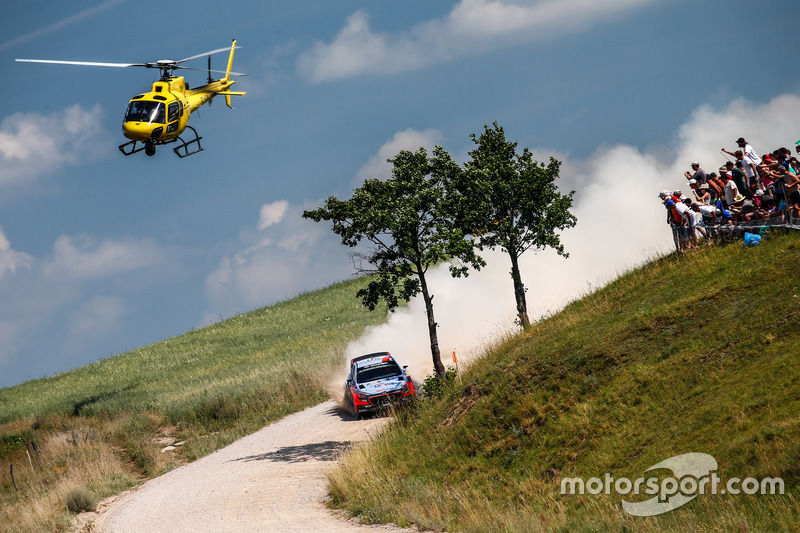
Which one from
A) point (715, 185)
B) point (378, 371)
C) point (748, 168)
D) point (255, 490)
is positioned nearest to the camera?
point (255, 490)

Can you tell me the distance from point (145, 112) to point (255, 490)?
51.7ft

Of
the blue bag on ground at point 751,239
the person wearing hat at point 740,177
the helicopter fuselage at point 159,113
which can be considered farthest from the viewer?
the helicopter fuselage at point 159,113

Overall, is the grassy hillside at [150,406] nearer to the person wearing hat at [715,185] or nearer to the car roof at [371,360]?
the car roof at [371,360]

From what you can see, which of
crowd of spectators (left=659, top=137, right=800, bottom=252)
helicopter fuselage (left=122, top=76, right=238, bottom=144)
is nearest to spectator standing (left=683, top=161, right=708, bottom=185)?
crowd of spectators (left=659, top=137, right=800, bottom=252)

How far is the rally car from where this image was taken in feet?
96.3

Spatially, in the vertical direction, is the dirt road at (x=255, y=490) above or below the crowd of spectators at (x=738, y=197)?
below

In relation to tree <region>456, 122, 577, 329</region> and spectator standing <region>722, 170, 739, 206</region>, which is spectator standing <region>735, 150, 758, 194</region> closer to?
spectator standing <region>722, 170, 739, 206</region>

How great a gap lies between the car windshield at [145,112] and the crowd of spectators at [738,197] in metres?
18.8

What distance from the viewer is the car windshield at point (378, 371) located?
101 feet

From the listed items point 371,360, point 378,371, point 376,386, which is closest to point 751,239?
point 376,386

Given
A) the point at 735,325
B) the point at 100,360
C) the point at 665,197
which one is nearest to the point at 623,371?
the point at 735,325

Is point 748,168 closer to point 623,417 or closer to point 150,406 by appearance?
point 623,417

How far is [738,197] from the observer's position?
23359 millimetres

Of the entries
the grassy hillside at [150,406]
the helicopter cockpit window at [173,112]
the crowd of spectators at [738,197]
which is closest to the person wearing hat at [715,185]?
the crowd of spectators at [738,197]
